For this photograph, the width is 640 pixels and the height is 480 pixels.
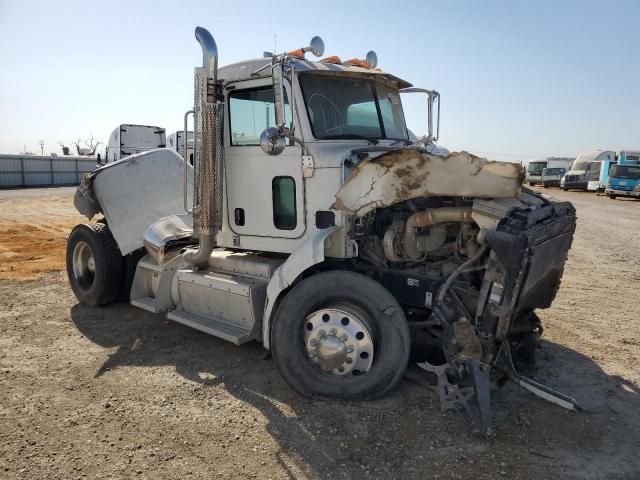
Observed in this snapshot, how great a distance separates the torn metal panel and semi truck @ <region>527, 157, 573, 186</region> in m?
41.8

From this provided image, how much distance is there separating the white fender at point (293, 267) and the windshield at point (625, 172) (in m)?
29.0

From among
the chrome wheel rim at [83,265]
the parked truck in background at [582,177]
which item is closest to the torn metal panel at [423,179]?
the chrome wheel rim at [83,265]

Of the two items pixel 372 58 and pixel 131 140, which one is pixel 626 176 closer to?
pixel 131 140

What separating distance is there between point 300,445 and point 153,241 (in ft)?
10.3

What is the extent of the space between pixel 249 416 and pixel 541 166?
146 ft

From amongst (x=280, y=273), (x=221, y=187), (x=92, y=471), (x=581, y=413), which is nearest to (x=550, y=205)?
(x=581, y=413)

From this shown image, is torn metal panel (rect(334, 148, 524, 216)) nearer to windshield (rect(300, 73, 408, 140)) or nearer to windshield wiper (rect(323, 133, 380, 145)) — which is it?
windshield wiper (rect(323, 133, 380, 145))

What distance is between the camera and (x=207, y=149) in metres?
4.89

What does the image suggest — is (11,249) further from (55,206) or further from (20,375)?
(55,206)

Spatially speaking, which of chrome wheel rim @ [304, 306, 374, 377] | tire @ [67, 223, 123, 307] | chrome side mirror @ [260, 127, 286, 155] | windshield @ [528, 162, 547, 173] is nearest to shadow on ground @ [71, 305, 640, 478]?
chrome wheel rim @ [304, 306, 374, 377]

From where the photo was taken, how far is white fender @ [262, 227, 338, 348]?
164 inches

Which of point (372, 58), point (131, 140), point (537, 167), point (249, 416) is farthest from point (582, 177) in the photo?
point (249, 416)

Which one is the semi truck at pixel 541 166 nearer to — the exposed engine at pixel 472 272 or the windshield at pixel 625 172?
the windshield at pixel 625 172

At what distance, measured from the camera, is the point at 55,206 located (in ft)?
67.5
